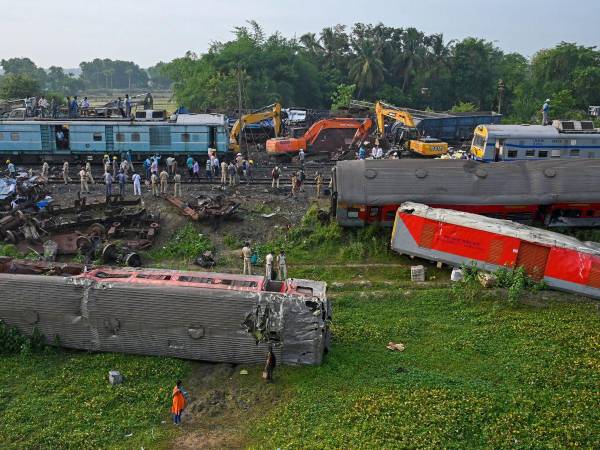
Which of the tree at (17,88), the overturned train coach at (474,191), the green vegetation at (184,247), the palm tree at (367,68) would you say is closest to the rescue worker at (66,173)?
the green vegetation at (184,247)

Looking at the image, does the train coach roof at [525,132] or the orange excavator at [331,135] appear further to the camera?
the orange excavator at [331,135]

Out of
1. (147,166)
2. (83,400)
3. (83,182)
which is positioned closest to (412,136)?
(147,166)

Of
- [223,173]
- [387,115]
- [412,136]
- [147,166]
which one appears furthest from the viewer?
[387,115]

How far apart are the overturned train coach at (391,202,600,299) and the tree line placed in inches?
1446

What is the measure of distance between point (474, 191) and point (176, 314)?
1225cm

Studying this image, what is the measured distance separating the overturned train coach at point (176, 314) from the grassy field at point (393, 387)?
0.41 metres

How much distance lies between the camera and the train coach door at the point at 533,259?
1690 centimetres

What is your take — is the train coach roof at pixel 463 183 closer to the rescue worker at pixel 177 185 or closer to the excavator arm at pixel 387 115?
the rescue worker at pixel 177 185

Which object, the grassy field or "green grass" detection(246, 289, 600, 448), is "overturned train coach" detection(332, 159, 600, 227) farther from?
"green grass" detection(246, 289, 600, 448)

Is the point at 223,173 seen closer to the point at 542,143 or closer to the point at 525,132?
the point at 525,132

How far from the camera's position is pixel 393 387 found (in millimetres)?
12352

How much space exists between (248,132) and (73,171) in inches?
560

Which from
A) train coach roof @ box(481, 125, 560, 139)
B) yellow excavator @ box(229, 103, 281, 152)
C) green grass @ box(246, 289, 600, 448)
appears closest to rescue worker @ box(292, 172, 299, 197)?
yellow excavator @ box(229, 103, 281, 152)

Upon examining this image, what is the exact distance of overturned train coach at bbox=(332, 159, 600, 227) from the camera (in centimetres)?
2089
